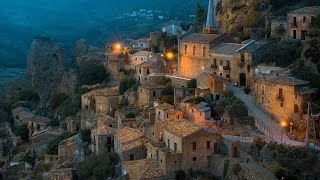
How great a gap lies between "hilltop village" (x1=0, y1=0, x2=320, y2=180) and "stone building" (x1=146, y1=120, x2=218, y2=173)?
0.18ft

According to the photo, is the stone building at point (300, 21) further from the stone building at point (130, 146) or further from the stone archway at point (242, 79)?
the stone building at point (130, 146)

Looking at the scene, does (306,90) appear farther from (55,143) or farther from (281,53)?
→ (55,143)

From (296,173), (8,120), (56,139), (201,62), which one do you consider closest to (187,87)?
(201,62)

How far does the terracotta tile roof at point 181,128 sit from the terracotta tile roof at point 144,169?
6.68 ft

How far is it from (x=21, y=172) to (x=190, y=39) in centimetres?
1611

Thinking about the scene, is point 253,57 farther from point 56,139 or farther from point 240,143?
point 56,139

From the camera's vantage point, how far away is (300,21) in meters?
45.7

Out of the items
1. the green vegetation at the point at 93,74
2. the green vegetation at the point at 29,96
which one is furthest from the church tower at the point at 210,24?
the green vegetation at the point at 29,96

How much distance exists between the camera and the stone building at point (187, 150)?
34438 mm

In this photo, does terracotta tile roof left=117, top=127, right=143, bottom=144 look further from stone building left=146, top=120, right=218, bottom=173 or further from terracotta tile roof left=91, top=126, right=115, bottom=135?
stone building left=146, top=120, right=218, bottom=173

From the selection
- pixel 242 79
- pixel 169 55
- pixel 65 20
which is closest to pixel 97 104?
pixel 169 55

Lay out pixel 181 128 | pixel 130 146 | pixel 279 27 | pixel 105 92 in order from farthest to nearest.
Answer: pixel 105 92 → pixel 279 27 → pixel 130 146 → pixel 181 128

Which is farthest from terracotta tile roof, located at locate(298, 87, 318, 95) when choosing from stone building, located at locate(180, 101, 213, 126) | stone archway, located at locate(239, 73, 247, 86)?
stone archway, located at locate(239, 73, 247, 86)

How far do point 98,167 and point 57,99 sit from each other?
26.0 metres
